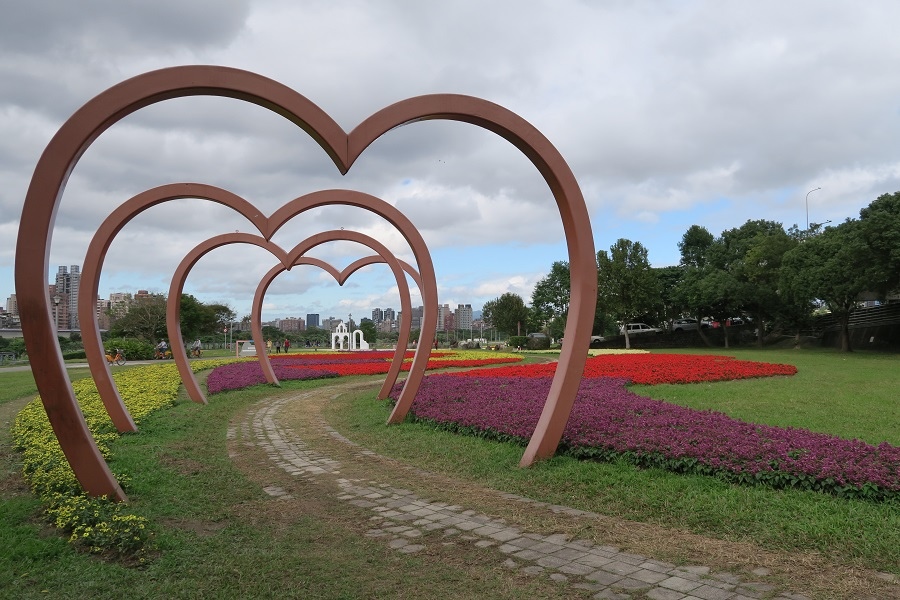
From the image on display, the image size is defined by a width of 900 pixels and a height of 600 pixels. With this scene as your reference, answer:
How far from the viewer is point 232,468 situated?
7.34 metres

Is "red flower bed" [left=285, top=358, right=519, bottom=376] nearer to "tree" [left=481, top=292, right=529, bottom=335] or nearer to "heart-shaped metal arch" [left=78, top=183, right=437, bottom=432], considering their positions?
"heart-shaped metal arch" [left=78, top=183, right=437, bottom=432]

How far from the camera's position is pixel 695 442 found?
21.5 ft

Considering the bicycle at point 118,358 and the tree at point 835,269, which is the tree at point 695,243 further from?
the bicycle at point 118,358

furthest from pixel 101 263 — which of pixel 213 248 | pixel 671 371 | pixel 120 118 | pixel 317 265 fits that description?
pixel 671 371

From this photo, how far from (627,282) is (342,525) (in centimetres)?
3580

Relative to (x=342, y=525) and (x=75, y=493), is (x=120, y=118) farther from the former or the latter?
(x=342, y=525)

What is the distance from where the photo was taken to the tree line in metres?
23.1

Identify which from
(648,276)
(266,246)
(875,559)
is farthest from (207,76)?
(648,276)

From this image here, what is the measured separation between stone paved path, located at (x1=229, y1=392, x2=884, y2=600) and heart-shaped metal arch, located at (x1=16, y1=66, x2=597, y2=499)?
168 cm

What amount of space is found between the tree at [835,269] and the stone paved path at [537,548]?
23.2 m

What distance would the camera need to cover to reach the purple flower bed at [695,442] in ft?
18.0

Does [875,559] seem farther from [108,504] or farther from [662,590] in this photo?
[108,504]

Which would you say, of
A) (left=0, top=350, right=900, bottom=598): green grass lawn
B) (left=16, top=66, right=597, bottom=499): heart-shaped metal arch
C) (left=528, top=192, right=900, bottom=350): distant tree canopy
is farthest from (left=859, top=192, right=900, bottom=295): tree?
(left=16, top=66, right=597, bottom=499): heart-shaped metal arch

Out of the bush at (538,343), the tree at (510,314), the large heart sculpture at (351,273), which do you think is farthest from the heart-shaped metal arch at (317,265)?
the tree at (510,314)
